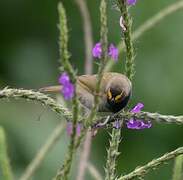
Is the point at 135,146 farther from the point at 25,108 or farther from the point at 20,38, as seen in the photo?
the point at 20,38

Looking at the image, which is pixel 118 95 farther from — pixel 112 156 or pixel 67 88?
pixel 67 88

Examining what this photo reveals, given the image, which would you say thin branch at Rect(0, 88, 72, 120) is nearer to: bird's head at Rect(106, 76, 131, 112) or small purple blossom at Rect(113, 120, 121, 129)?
small purple blossom at Rect(113, 120, 121, 129)

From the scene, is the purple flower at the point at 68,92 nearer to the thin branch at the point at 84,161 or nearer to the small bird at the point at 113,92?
the small bird at the point at 113,92

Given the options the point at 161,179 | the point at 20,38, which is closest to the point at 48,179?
the point at 161,179

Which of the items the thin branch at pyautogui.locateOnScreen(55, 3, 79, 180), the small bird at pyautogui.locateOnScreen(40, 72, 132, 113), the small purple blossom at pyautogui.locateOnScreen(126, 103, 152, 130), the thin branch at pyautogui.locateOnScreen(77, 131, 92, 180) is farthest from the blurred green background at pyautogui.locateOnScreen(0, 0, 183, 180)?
the thin branch at pyautogui.locateOnScreen(55, 3, 79, 180)

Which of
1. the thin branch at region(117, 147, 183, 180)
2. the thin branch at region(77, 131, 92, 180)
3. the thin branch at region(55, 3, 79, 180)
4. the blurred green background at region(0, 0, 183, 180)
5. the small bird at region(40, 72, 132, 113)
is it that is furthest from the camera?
the blurred green background at region(0, 0, 183, 180)

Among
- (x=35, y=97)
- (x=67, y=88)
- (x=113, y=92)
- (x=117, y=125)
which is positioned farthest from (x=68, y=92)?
(x=113, y=92)
